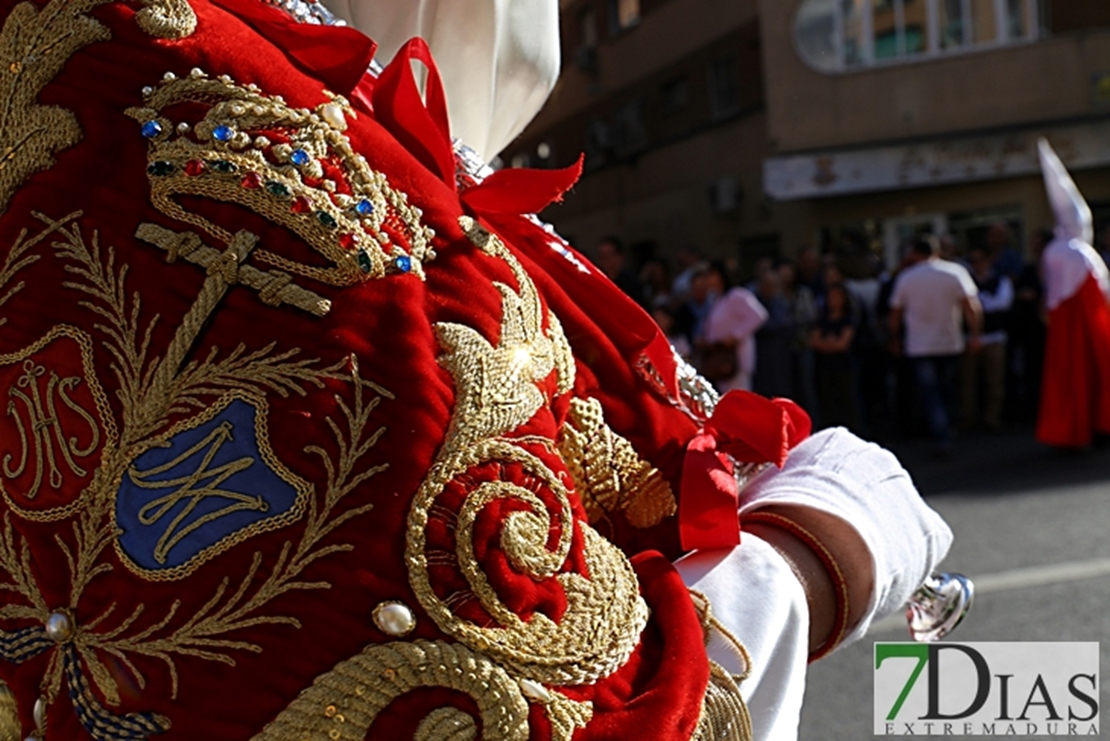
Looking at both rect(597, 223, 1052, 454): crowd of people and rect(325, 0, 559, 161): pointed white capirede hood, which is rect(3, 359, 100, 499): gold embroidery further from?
rect(597, 223, 1052, 454): crowd of people

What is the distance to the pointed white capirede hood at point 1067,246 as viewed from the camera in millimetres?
7715

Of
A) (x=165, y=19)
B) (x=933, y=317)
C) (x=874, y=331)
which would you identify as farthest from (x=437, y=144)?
(x=874, y=331)

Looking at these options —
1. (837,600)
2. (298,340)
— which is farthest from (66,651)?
(837,600)

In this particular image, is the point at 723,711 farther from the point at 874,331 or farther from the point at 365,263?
the point at 874,331

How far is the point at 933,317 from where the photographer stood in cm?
878

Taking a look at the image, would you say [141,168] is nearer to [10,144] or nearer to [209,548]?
[10,144]

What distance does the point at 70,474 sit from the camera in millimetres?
716

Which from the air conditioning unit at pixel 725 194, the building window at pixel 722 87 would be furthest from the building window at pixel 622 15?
the air conditioning unit at pixel 725 194

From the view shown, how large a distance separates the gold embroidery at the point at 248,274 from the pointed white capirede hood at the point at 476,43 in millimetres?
377

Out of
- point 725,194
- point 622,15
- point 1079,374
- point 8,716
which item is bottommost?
point 1079,374

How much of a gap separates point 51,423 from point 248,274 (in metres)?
0.15

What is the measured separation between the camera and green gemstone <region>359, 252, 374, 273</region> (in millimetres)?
742

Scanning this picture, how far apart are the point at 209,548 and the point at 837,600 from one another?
1.71 feet

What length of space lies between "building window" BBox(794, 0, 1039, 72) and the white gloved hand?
1663 cm
